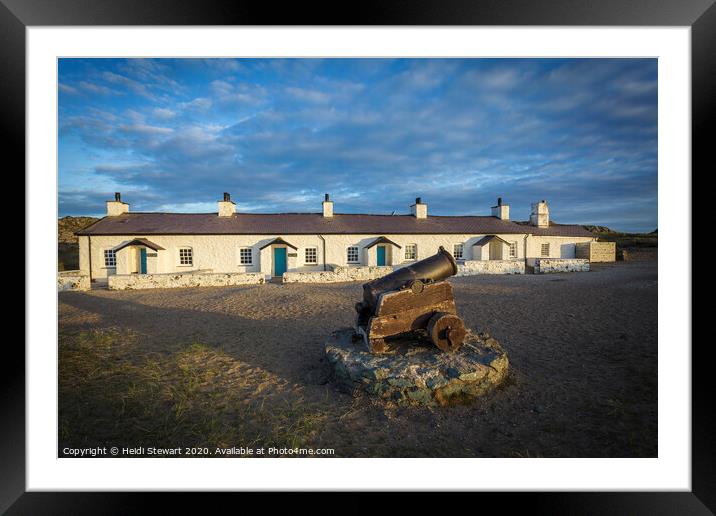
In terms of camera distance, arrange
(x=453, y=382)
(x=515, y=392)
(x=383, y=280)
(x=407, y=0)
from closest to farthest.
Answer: (x=407, y=0)
(x=453, y=382)
(x=515, y=392)
(x=383, y=280)

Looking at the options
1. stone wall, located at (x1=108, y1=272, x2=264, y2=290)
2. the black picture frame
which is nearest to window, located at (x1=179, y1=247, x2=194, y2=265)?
stone wall, located at (x1=108, y1=272, x2=264, y2=290)

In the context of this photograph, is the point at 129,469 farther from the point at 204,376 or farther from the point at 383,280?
the point at 383,280

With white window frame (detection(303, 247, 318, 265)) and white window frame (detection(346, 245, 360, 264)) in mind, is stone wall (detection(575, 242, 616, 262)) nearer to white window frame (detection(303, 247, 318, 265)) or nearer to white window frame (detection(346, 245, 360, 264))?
white window frame (detection(346, 245, 360, 264))

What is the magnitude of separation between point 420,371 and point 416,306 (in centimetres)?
79

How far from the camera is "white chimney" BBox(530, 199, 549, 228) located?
1867cm

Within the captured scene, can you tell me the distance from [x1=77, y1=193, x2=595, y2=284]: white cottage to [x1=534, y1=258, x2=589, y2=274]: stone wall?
1.93 feet

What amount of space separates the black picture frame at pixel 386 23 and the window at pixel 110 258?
14.5 meters

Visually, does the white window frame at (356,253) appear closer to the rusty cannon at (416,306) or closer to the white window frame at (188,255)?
the white window frame at (188,255)

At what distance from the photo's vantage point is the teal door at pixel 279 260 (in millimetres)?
14383

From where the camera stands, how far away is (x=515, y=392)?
3.23 metres

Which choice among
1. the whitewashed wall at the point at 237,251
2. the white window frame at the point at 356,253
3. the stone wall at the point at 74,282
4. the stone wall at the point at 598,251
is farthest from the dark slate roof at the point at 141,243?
the stone wall at the point at 598,251

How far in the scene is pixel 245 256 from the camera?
46.7 feet
